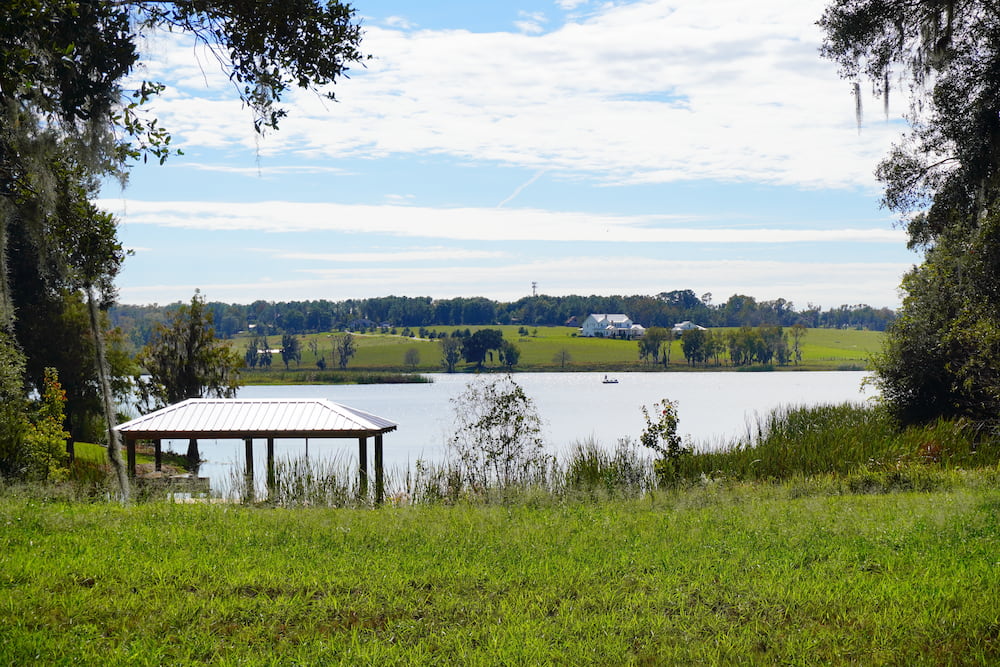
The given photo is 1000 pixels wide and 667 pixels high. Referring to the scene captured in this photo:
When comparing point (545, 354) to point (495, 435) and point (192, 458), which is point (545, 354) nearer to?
point (192, 458)

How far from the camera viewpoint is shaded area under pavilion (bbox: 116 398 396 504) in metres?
15.1

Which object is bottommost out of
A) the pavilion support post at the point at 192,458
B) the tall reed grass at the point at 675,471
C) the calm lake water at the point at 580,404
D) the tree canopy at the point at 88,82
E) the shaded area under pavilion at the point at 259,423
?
the calm lake water at the point at 580,404

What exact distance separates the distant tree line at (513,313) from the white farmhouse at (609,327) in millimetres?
8696

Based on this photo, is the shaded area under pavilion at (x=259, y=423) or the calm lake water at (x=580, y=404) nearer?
the shaded area under pavilion at (x=259, y=423)

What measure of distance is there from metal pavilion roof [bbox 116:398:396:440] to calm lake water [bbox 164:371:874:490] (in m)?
0.66

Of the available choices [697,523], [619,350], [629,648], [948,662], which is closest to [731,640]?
[629,648]

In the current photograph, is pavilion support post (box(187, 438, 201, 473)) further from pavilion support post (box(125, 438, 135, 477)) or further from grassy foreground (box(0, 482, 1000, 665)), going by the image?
grassy foreground (box(0, 482, 1000, 665))

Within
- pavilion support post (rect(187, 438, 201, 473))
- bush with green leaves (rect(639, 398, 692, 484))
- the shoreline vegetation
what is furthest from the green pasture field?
the shoreline vegetation

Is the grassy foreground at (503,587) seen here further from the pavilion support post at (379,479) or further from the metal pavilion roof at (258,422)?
the metal pavilion roof at (258,422)

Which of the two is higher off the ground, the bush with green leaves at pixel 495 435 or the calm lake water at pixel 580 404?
the bush with green leaves at pixel 495 435

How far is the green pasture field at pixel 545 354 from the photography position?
112 meters

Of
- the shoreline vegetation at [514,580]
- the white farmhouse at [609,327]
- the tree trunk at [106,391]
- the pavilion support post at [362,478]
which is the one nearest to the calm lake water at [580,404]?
the pavilion support post at [362,478]

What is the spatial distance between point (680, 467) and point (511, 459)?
2.80 m

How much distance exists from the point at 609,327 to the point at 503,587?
142 meters
